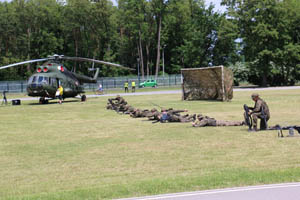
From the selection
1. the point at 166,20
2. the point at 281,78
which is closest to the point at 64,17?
the point at 166,20

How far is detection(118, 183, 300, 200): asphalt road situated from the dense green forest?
67086 mm

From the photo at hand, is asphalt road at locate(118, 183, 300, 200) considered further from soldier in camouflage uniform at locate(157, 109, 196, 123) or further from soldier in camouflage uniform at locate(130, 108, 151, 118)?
soldier in camouflage uniform at locate(130, 108, 151, 118)

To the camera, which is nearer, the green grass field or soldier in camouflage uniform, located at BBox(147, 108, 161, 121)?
the green grass field

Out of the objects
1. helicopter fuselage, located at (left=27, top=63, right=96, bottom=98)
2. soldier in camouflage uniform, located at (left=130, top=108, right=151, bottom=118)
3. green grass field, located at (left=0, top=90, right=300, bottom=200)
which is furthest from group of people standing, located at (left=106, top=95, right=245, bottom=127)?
helicopter fuselage, located at (left=27, top=63, right=96, bottom=98)

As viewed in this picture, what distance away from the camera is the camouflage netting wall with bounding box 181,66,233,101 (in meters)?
31.9

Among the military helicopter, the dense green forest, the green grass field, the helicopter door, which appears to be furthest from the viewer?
the dense green forest

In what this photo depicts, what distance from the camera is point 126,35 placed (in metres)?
104

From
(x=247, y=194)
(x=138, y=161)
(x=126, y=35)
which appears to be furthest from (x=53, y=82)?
(x=126, y=35)

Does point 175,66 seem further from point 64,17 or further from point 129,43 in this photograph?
point 64,17

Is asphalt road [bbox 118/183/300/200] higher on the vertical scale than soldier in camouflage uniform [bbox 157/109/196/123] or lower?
lower

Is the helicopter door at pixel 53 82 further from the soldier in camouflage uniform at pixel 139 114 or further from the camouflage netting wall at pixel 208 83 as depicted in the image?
the soldier in camouflage uniform at pixel 139 114

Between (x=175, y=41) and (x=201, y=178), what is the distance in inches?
3730

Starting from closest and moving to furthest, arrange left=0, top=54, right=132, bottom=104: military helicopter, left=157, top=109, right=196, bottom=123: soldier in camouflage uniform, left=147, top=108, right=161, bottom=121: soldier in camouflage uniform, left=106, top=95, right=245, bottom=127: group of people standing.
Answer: left=106, top=95, right=245, bottom=127: group of people standing
left=157, top=109, right=196, bottom=123: soldier in camouflage uniform
left=147, top=108, right=161, bottom=121: soldier in camouflage uniform
left=0, top=54, right=132, bottom=104: military helicopter

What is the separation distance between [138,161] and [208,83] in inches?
973
